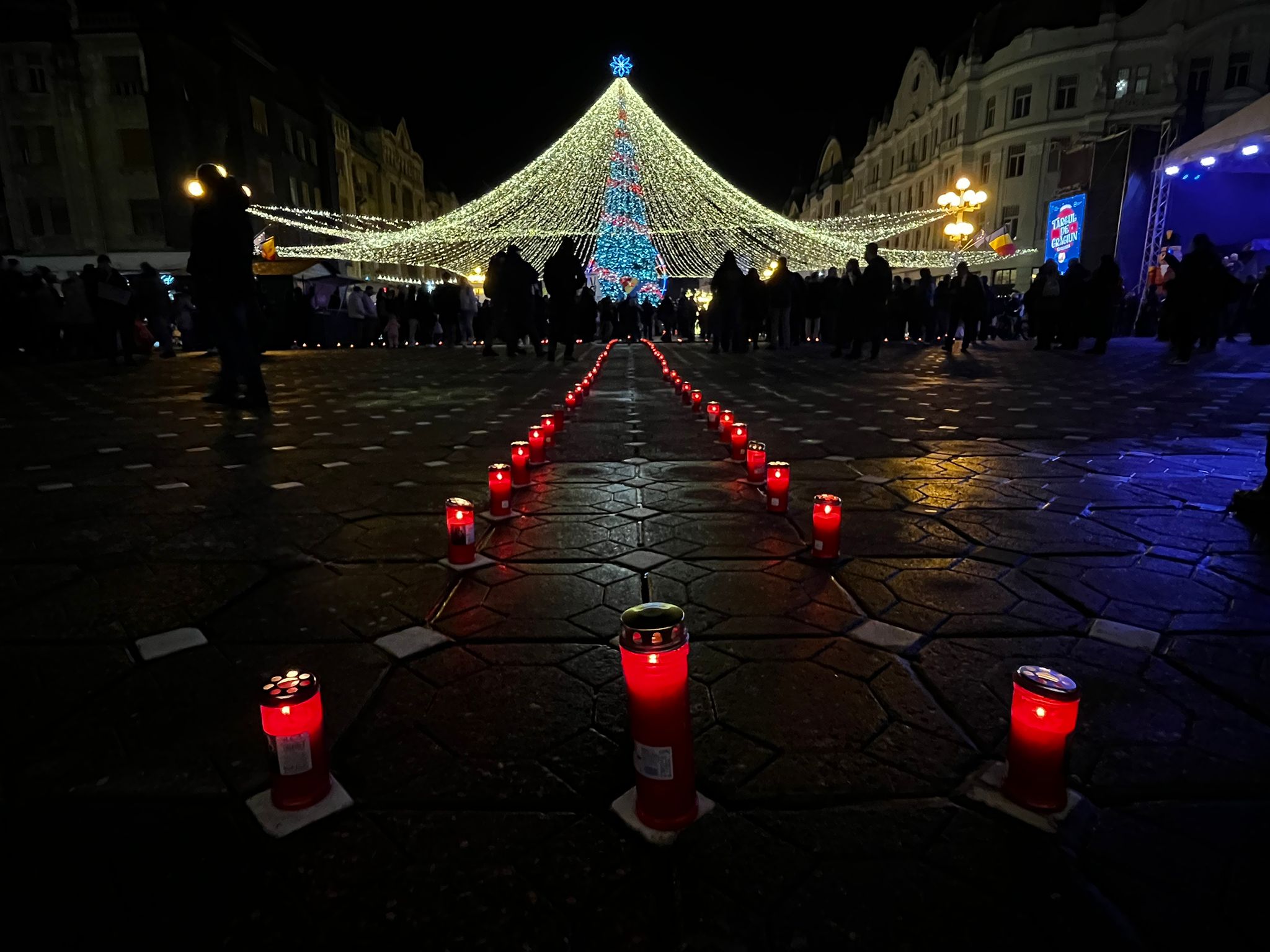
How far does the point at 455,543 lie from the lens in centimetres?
307

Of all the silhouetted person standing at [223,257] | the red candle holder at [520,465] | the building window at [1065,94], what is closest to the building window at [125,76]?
the silhouetted person standing at [223,257]

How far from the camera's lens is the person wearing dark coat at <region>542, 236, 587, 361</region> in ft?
40.7

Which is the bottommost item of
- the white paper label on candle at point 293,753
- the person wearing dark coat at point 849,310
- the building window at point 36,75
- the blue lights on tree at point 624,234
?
the white paper label on candle at point 293,753

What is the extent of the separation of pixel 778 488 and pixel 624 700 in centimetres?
195

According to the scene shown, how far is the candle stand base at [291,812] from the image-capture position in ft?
5.13

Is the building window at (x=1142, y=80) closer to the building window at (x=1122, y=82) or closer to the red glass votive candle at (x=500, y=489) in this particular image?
the building window at (x=1122, y=82)

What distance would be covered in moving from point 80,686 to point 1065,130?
45.2 meters

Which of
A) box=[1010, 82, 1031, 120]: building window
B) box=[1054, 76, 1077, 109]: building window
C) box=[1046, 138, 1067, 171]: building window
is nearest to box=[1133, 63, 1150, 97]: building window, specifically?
box=[1054, 76, 1077, 109]: building window

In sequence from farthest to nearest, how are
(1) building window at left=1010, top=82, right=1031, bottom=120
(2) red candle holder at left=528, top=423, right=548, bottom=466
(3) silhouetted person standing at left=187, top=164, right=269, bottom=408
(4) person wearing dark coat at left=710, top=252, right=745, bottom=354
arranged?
1. (1) building window at left=1010, top=82, right=1031, bottom=120
2. (4) person wearing dark coat at left=710, top=252, right=745, bottom=354
3. (3) silhouetted person standing at left=187, top=164, right=269, bottom=408
4. (2) red candle holder at left=528, top=423, right=548, bottom=466

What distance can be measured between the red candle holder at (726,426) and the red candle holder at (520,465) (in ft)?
5.15

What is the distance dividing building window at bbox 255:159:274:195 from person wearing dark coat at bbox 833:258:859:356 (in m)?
26.8

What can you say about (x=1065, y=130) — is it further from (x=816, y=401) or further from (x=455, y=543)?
(x=455, y=543)

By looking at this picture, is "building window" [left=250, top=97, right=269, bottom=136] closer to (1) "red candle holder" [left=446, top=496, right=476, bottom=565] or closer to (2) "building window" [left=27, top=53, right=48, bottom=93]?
(2) "building window" [left=27, top=53, right=48, bottom=93]

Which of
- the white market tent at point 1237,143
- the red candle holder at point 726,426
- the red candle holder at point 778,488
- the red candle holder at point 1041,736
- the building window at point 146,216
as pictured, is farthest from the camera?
the building window at point 146,216
